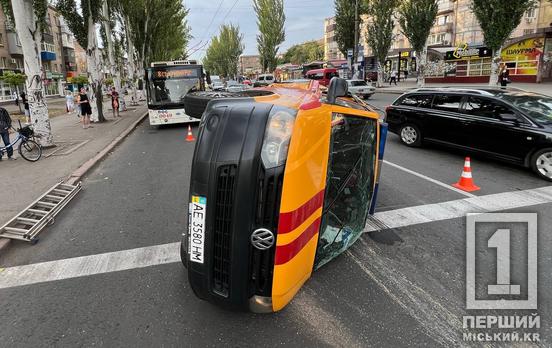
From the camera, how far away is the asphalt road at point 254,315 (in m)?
2.79

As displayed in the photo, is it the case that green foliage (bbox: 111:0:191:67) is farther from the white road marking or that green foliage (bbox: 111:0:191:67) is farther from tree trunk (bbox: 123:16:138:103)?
the white road marking

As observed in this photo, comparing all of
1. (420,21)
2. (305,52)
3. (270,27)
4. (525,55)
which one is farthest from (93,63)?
(305,52)

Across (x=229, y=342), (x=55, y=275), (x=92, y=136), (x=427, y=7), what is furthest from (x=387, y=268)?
(x=427, y=7)

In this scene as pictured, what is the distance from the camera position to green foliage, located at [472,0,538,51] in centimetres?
2066

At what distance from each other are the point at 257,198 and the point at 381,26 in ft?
122

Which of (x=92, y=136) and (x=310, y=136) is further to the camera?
(x=92, y=136)

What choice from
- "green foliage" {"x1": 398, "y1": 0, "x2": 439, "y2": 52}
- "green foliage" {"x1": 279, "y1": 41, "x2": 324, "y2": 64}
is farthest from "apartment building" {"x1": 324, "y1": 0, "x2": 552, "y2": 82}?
"green foliage" {"x1": 279, "y1": 41, "x2": 324, "y2": 64}

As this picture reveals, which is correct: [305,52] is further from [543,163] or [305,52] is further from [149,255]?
[149,255]

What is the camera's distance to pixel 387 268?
371 centimetres

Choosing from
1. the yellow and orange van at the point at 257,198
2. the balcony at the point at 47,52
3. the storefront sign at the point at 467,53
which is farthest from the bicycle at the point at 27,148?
the balcony at the point at 47,52

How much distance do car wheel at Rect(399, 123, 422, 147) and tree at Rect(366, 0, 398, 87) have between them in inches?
1136

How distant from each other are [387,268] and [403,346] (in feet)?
3.70

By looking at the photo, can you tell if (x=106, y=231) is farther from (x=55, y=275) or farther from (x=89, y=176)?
(x=89, y=176)

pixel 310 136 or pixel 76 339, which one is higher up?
pixel 310 136
